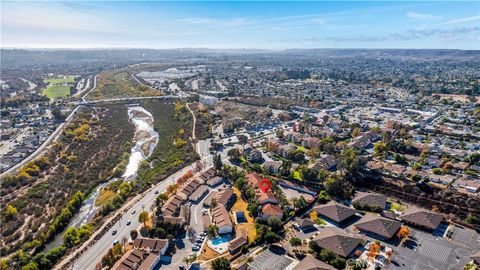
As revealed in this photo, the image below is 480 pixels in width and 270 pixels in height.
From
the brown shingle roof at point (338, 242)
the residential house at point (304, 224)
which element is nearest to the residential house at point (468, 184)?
the brown shingle roof at point (338, 242)

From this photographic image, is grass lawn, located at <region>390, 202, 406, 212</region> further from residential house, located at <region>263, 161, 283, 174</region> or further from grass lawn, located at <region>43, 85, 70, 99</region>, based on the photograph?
grass lawn, located at <region>43, 85, 70, 99</region>

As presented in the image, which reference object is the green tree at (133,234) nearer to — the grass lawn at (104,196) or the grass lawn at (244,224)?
the grass lawn at (244,224)

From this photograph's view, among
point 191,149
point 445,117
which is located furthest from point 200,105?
point 445,117

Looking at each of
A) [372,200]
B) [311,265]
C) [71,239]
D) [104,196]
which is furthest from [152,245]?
[372,200]

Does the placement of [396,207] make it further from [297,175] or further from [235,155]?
[235,155]

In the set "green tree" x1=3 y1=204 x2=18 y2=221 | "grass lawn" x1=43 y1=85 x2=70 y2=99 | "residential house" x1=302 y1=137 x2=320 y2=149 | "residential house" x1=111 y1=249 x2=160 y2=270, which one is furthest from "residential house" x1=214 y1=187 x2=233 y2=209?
"grass lawn" x1=43 y1=85 x2=70 y2=99

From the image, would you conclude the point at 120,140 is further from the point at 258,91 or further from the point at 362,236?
the point at 258,91
